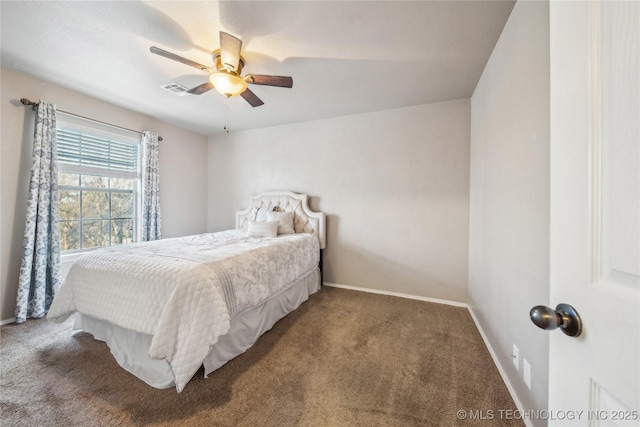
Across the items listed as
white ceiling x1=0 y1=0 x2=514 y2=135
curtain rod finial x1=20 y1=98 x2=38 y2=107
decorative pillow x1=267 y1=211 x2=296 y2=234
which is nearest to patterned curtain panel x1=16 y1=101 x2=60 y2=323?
curtain rod finial x1=20 y1=98 x2=38 y2=107

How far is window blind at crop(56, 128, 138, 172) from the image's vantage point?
2754mm

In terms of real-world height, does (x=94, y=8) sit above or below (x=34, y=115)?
above

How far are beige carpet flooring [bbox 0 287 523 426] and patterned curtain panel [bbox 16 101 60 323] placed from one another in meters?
0.29

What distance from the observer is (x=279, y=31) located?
178 cm

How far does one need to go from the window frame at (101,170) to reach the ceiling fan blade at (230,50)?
239 cm

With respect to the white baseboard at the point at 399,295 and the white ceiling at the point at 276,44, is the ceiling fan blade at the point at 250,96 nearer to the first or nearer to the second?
the white ceiling at the point at 276,44

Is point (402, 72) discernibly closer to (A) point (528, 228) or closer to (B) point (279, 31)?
(B) point (279, 31)

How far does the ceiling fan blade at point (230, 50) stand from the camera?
1.63 metres

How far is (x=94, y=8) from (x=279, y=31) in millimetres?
1255

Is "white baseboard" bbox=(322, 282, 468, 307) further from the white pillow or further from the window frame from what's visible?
the window frame

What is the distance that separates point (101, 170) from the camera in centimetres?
307
